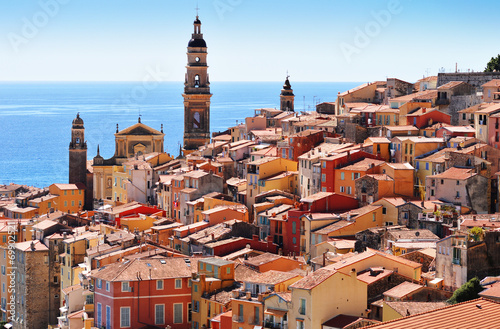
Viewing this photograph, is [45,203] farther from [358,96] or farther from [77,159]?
[358,96]

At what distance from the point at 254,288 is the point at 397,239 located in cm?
694

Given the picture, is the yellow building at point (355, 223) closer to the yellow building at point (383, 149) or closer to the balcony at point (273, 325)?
the yellow building at point (383, 149)

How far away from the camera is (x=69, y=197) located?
72000 mm

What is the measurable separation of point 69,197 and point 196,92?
15.2 meters

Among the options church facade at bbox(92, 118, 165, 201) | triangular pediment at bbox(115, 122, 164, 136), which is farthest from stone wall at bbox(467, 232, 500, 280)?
triangular pediment at bbox(115, 122, 164, 136)

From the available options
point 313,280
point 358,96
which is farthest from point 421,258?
point 358,96

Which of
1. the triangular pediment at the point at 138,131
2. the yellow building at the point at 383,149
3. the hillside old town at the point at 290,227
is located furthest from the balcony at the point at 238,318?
the triangular pediment at the point at 138,131

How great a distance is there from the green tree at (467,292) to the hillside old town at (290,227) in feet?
0.50

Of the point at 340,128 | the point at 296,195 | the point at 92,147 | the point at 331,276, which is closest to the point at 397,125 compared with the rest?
the point at 340,128

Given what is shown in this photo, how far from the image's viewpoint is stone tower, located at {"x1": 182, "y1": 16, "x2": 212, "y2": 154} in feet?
269

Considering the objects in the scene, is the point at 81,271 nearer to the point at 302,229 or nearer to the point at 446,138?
the point at 302,229

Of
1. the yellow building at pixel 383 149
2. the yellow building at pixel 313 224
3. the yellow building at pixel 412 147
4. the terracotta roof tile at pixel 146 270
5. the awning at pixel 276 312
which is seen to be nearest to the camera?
the awning at pixel 276 312

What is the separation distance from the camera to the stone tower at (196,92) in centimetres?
8194

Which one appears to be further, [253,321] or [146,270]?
[146,270]
